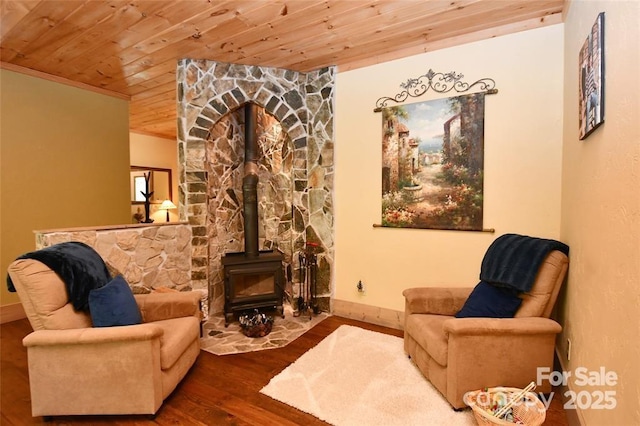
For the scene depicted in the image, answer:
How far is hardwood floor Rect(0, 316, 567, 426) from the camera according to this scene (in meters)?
1.95

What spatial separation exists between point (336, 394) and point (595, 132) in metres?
2.22

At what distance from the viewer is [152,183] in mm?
6613

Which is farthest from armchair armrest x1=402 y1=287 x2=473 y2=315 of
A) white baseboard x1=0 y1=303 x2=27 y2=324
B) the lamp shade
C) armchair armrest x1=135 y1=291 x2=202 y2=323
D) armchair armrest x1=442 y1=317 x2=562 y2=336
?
the lamp shade

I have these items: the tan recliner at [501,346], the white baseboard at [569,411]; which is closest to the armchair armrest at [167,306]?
the tan recliner at [501,346]

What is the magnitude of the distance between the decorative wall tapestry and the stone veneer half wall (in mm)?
2190

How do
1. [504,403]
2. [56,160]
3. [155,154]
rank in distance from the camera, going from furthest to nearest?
1. [155,154]
2. [56,160]
3. [504,403]

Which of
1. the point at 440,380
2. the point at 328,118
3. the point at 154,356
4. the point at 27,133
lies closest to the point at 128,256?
the point at 154,356

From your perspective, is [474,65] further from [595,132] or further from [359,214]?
[359,214]

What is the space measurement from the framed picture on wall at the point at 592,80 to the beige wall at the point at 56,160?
17.0ft

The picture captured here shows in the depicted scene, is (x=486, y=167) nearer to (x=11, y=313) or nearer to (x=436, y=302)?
(x=436, y=302)

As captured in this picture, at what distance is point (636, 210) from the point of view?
117cm

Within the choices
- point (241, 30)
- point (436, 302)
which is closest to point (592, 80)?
point (436, 302)

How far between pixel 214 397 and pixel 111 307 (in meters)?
0.92

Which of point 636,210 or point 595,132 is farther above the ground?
point 595,132
